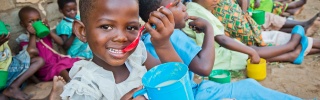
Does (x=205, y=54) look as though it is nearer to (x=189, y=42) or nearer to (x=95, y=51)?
(x=189, y=42)

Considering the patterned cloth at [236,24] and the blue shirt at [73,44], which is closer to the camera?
the patterned cloth at [236,24]

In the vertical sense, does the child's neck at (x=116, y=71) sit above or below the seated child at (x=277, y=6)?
above

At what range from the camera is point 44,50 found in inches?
122

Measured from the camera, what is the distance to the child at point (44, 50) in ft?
9.64

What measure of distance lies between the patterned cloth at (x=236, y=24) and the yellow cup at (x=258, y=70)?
452mm

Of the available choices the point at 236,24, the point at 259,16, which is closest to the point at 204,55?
the point at 236,24

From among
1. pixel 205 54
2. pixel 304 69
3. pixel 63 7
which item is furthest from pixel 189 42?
pixel 63 7

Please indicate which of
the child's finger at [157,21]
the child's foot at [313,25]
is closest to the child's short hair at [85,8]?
the child's finger at [157,21]

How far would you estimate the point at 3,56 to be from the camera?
2672mm

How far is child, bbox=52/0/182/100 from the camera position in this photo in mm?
1252

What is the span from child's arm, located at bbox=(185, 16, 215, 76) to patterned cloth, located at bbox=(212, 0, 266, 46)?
3.02 ft

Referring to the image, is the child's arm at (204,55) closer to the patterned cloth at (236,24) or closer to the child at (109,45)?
the child at (109,45)

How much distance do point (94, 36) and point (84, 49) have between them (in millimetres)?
2048

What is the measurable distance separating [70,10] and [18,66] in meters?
0.79
